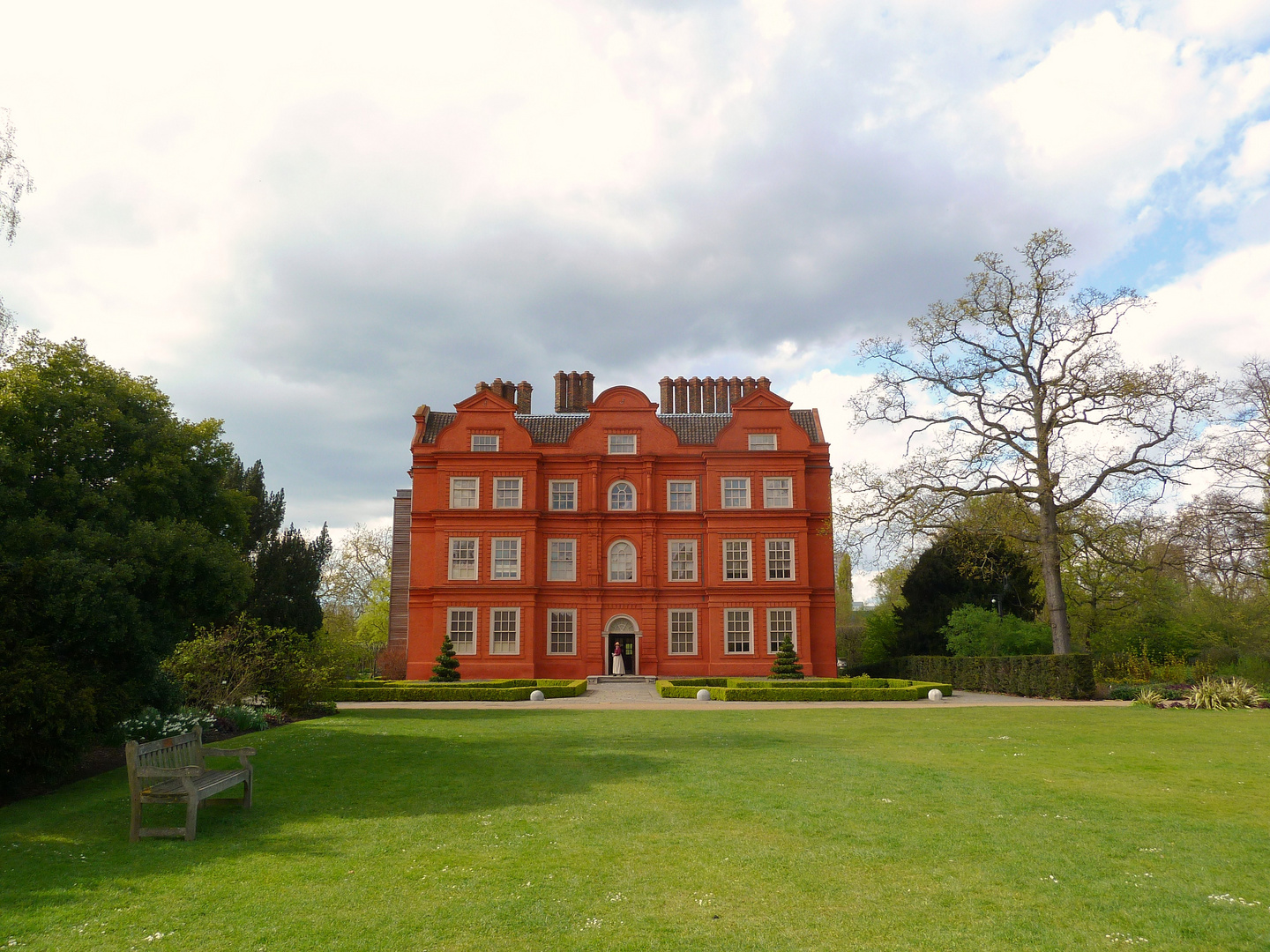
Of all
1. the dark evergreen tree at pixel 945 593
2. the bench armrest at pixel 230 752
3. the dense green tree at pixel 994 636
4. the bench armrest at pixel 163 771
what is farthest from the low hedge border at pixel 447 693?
the bench armrest at pixel 163 771

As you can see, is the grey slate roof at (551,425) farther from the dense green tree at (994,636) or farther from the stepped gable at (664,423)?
the dense green tree at (994,636)

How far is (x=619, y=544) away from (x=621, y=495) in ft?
7.19

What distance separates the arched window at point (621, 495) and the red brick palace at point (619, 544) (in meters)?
0.06

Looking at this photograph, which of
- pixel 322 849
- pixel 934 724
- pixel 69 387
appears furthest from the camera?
pixel 934 724

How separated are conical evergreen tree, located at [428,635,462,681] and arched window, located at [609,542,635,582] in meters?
8.06

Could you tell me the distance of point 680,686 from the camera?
2858 cm

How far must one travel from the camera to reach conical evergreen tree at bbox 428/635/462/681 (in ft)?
109

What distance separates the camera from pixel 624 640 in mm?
37969

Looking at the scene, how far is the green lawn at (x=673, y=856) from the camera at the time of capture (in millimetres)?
5461

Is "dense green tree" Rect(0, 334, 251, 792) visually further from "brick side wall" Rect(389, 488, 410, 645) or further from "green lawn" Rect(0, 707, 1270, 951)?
"brick side wall" Rect(389, 488, 410, 645)

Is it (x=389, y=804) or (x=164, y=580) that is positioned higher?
(x=164, y=580)

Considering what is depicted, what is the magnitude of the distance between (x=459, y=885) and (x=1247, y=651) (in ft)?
105

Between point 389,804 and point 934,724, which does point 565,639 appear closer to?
point 934,724

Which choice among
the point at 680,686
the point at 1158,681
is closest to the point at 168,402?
the point at 680,686
